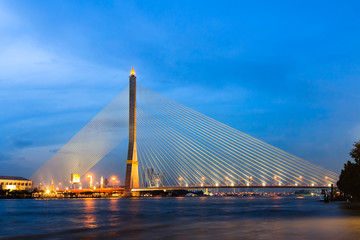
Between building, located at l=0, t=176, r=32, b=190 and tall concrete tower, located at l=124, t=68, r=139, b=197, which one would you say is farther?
Answer: building, located at l=0, t=176, r=32, b=190

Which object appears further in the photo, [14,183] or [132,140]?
[14,183]

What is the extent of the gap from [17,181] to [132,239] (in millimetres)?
149194

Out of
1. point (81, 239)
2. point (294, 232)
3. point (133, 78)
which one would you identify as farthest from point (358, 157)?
point (133, 78)


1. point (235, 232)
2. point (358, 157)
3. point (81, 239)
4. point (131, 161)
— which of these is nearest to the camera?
point (81, 239)

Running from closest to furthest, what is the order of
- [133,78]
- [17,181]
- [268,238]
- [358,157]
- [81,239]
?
[268,238], [81,239], [358,157], [133,78], [17,181]

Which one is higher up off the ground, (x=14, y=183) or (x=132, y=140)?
(x=132, y=140)

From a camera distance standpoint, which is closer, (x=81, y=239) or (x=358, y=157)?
(x=81, y=239)

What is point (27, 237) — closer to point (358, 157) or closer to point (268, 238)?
point (268, 238)

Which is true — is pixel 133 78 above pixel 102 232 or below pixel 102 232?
above

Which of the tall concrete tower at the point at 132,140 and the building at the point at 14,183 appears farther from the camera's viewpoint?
the building at the point at 14,183

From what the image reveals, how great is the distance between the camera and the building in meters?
148

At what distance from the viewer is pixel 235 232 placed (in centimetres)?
2186

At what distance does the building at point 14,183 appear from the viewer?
148225 mm

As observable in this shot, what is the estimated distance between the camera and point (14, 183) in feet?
502
